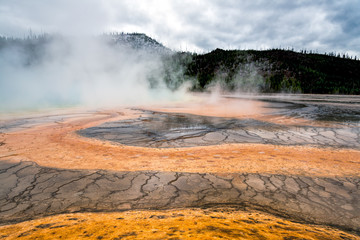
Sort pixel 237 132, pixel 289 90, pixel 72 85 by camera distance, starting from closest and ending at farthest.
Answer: pixel 237 132, pixel 72 85, pixel 289 90

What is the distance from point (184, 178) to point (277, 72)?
228 feet

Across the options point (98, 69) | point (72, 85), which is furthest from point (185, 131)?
point (98, 69)

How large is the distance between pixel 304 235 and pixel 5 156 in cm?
516

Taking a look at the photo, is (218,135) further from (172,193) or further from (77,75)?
(77,75)

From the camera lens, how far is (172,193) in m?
2.60

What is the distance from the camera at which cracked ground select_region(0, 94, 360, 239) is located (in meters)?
2.19

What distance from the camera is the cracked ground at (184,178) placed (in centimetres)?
219

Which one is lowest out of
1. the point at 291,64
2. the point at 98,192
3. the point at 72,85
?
the point at 98,192

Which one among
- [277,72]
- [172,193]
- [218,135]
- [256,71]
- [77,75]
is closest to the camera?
[172,193]

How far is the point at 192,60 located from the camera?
83000 mm

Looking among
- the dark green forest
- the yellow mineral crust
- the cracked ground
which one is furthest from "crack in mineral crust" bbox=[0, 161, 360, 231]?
the dark green forest

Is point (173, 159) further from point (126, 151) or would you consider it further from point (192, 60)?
point (192, 60)

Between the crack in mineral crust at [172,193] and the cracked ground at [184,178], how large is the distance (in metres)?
0.01

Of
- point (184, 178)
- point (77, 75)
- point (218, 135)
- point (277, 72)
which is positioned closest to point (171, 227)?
point (184, 178)
